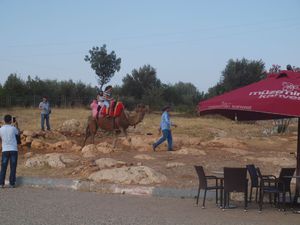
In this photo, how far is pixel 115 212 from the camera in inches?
430

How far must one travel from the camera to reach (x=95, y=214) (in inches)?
418

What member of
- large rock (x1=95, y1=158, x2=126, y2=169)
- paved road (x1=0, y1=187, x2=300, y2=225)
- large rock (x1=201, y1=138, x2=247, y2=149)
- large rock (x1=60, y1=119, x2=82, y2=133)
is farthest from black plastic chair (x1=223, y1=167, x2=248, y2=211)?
large rock (x1=60, y1=119, x2=82, y2=133)

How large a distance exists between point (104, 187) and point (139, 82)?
187ft

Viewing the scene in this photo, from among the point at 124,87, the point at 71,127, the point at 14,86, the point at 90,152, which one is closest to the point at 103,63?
the point at 124,87

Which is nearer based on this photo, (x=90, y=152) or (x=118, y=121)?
(x=90, y=152)

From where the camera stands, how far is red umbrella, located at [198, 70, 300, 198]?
31.6 feet

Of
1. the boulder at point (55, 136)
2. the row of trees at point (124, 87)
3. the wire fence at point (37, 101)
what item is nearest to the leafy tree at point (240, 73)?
the row of trees at point (124, 87)

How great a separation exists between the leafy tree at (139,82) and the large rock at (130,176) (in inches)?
2144

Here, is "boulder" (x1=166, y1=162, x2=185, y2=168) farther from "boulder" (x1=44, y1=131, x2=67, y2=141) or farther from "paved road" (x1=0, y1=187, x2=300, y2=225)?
"boulder" (x1=44, y1=131, x2=67, y2=141)

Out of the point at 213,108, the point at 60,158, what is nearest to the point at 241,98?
the point at 213,108

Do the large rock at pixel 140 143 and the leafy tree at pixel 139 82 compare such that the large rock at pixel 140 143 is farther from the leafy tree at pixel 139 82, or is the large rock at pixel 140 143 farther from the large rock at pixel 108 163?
the leafy tree at pixel 139 82

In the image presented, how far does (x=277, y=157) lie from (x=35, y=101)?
4281cm

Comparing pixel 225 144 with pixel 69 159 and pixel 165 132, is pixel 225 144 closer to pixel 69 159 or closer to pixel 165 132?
pixel 165 132

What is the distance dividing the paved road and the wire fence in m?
42.9
